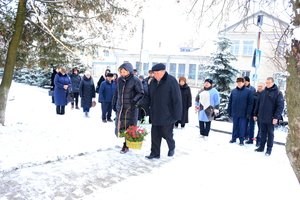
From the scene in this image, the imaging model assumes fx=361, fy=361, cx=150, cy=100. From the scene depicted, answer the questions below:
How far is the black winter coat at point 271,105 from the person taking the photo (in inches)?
323

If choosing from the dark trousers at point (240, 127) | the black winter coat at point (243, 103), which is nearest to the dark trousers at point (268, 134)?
the dark trousers at point (240, 127)

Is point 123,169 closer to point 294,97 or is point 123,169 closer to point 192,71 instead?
point 294,97

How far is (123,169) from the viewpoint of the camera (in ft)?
21.0

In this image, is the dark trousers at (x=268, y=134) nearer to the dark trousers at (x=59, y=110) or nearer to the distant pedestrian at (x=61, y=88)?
the distant pedestrian at (x=61, y=88)

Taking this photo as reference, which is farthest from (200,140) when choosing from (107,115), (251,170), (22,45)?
(22,45)

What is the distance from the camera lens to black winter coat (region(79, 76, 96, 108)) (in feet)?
42.8

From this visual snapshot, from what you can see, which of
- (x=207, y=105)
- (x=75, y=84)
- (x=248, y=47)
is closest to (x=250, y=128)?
(x=207, y=105)

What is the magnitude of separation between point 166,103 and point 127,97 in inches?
34.5

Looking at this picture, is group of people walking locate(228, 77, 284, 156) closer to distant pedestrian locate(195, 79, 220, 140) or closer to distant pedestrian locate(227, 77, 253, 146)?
distant pedestrian locate(227, 77, 253, 146)

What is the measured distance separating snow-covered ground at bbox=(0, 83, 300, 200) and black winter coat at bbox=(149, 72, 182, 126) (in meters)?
0.86

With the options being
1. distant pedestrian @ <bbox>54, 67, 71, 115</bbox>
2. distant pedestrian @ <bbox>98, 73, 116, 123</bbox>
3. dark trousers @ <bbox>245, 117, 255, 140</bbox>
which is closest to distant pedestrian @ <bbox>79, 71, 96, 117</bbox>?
distant pedestrian @ <bbox>54, 67, 71, 115</bbox>

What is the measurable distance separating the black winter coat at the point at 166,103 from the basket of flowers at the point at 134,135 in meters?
0.45

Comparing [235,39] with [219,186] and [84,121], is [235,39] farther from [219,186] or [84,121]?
[219,186]

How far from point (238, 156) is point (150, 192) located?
3.53 meters
